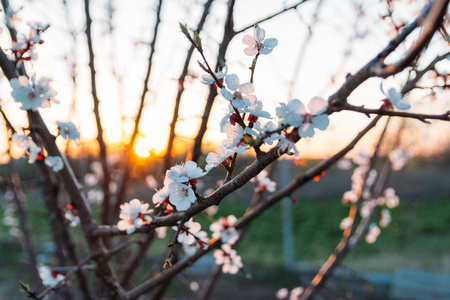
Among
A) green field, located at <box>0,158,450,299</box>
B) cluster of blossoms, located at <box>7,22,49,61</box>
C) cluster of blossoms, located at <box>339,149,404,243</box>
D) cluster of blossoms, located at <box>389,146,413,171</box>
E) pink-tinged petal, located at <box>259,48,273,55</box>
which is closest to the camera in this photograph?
pink-tinged petal, located at <box>259,48,273,55</box>

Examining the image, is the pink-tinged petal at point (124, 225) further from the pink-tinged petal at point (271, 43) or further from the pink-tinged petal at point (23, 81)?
the pink-tinged petal at point (271, 43)

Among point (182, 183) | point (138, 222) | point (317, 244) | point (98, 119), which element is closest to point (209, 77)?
point (182, 183)

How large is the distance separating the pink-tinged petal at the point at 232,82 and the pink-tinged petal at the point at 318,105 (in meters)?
0.19

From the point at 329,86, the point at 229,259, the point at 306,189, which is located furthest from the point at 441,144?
the point at 229,259

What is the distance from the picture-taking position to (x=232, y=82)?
0.86m

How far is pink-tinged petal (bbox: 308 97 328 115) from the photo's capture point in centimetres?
76

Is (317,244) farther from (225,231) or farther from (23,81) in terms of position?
(23,81)

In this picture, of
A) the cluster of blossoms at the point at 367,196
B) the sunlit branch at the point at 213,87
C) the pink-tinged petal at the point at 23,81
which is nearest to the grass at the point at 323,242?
the cluster of blossoms at the point at 367,196

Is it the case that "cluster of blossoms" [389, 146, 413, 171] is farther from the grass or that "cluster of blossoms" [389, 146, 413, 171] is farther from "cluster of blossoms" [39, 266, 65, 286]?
"cluster of blossoms" [39, 266, 65, 286]

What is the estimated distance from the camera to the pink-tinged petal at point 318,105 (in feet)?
2.49

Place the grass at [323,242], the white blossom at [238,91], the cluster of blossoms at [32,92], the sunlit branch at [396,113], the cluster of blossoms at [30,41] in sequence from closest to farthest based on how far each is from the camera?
1. the sunlit branch at [396,113]
2. the white blossom at [238,91]
3. the cluster of blossoms at [32,92]
4. the cluster of blossoms at [30,41]
5. the grass at [323,242]

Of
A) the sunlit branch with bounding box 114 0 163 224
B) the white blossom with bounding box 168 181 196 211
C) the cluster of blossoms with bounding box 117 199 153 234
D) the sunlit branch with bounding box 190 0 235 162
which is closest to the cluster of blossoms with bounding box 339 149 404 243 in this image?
the sunlit branch with bounding box 190 0 235 162

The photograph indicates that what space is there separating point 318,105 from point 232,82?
0.71ft

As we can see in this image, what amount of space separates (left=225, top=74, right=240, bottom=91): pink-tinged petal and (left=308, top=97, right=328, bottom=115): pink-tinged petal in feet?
0.62
